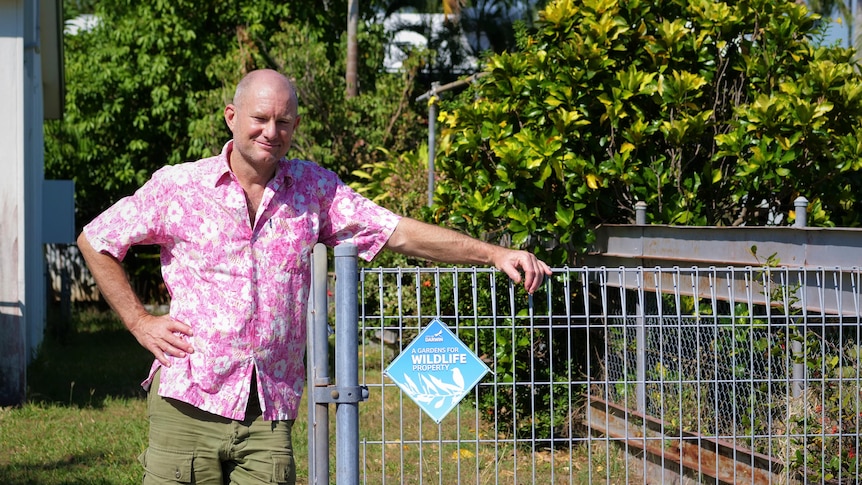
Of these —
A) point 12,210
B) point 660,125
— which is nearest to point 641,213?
point 660,125

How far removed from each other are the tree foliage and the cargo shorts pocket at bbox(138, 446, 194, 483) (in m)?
3.43

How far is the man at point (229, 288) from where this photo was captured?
352 centimetres

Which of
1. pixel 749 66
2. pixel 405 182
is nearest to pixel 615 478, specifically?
pixel 749 66

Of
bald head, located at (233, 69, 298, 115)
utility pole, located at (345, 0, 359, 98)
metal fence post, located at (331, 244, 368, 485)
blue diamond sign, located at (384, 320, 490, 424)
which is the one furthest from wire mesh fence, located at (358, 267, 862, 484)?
utility pole, located at (345, 0, 359, 98)

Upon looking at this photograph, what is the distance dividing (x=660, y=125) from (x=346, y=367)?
155 inches

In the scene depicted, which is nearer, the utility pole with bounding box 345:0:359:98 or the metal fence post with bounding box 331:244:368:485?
the metal fence post with bounding box 331:244:368:485

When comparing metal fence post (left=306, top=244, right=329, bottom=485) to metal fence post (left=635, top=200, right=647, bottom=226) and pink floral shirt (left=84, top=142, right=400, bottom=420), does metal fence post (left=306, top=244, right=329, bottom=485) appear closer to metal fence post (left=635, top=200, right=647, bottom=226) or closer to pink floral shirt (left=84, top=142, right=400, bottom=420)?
pink floral shirt (left=84, top=142, right=400, bottom=420)

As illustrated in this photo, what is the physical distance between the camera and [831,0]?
31094 mm

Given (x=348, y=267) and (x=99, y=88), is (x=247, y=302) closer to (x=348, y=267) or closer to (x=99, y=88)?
(x=348, y=267)

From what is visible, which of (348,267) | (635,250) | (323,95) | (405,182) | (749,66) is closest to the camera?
(348,267)

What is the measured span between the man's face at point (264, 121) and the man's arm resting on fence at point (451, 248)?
0.50 meters

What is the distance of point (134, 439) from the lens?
830 centimetres

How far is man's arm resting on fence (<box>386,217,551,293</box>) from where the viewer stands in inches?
143

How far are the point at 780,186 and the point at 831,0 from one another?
2675 cm
